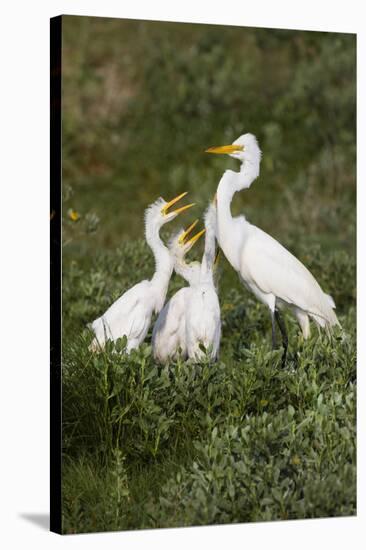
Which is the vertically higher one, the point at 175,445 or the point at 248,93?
the point at 248,93

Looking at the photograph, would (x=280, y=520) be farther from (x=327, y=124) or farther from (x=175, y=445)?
(x=327, y=124)

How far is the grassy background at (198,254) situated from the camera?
6043 millimetres

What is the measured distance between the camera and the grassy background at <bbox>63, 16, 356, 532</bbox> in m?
6.04

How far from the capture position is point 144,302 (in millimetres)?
6555

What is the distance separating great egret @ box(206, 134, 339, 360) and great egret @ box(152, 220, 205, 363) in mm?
281

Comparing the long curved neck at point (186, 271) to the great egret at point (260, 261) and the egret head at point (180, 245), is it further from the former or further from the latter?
the great egret at point (260, 261)

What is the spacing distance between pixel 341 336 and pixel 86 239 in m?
4.57

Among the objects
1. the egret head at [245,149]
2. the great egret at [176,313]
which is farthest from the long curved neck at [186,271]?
the egret head at [245,149]

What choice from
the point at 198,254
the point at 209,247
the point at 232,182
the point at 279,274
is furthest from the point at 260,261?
the point at 198,254

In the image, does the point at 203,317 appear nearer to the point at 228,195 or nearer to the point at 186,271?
the point at 186,271

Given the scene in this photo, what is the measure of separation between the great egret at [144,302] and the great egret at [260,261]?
16.5 inches

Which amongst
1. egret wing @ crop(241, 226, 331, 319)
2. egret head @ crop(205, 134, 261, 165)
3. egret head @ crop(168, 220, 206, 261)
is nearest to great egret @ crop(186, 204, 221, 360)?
egret head @ crop(168, 220, 206, 261)

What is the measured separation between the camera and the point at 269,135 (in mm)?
12562

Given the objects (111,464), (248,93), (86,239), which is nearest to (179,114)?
(248,93)
